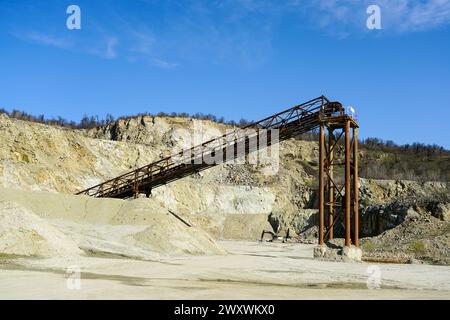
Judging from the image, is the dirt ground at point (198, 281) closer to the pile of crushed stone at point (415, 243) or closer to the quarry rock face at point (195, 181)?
the pile of crushed stone at point (415, 243)

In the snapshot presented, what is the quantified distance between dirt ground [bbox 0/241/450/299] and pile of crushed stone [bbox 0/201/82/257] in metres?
0.84

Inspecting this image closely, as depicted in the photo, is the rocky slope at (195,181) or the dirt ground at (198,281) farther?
the rocky slope at (195,181)

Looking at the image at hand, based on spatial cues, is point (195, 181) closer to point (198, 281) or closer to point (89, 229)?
point (89, 229)

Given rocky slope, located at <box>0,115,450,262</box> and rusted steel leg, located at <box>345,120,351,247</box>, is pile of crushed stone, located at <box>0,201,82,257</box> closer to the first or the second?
rusted steel leg, located at <box>345,120,351,247</box>

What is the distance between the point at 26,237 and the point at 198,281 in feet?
25.4

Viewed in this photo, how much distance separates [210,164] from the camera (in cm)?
2922

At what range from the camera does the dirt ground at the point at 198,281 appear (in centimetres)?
1055

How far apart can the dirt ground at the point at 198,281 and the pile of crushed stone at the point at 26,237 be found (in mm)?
837

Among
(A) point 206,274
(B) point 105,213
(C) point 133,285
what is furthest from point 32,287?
(B) point 105,213

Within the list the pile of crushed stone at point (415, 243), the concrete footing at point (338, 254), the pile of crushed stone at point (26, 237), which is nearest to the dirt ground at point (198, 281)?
the pile of crushed stone at point (26, 237)

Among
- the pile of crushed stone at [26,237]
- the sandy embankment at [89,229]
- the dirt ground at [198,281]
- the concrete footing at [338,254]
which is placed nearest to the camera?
the dirt ground at [198,281]

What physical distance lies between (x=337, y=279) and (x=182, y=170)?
17.6 meters

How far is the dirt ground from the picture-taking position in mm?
10555
